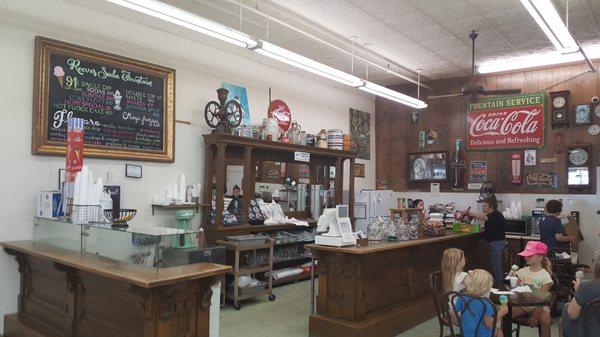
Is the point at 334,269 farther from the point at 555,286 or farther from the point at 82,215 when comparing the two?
the point at 82,215

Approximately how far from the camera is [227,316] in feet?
17.8

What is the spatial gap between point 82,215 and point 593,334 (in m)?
4.23

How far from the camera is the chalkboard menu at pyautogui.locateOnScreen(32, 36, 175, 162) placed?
4.78m

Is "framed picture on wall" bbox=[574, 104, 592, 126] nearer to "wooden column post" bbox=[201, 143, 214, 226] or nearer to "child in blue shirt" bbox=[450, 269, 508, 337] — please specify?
"child in blue shirt" bbox=[450, 269, 508, 337]

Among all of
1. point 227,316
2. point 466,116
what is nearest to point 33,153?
point 227,316

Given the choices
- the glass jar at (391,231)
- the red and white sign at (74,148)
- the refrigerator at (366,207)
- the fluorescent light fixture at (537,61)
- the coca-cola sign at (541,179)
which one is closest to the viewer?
the red and white sign at (74,148)

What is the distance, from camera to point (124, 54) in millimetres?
5500

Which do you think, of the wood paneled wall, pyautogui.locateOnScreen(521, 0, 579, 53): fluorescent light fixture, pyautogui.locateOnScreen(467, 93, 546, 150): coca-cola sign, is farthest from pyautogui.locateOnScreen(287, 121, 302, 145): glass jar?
pyautogui.locateOnScreen(521, 0, 579, 53): fluorescent light fixture

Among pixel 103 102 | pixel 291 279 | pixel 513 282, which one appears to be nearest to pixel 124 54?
pixel 103 102

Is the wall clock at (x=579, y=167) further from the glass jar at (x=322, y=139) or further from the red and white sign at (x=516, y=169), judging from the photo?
the glass jar at (x=322, y=139)

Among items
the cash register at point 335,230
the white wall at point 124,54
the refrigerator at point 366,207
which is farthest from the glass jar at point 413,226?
the white wall at point 124,54

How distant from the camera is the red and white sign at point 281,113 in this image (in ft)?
24.7

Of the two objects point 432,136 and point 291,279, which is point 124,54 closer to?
point 291,279

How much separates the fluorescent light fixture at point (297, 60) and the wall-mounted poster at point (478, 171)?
3547 mm
